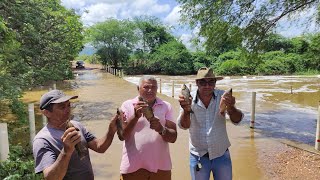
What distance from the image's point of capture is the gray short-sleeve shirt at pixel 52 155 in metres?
2.28

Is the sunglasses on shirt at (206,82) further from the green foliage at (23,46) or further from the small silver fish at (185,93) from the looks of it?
the green foliage at (23,46)

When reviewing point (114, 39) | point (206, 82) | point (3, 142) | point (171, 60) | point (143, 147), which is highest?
point (114, 39)

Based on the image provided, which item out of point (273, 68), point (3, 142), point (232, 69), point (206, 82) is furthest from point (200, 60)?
point (206, 82)

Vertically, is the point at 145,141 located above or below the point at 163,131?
below

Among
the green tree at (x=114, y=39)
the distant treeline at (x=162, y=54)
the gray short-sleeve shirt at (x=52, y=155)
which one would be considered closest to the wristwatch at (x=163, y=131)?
the gray short-sleeve shirt at (x=52, y=155)

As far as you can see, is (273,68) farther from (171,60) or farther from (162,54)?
(162,54)

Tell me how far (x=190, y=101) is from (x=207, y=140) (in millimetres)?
482

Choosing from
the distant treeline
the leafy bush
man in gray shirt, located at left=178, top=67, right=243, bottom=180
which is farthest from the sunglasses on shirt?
the leafy bush

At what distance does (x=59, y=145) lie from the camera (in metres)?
2.38

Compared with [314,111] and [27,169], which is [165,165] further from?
[314,111]

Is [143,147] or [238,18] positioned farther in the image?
[238,18]

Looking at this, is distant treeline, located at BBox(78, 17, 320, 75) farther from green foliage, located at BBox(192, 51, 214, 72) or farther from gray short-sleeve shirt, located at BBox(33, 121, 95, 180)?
gray short-sleeve shirt, located at BBox(33, 121, 95, 180)

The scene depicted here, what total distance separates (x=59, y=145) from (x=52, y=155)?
0.33 ft

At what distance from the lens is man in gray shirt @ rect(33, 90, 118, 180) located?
2.18 meters
